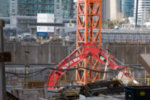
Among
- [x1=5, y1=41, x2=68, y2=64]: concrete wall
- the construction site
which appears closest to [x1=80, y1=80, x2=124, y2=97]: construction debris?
the construction site

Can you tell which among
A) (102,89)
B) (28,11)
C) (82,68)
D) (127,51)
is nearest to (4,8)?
(28,11)

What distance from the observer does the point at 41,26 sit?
51156 millimetres

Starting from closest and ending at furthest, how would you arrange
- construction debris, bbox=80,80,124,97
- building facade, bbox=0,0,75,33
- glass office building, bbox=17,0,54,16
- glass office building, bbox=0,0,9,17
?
construction debris, bbox=80,80,124,97 < glass office building, bbox=17,0,54,16 < building facade, bbox=0,0,75,33 < glass office building, bbox=0,0,9,17

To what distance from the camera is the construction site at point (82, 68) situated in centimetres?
1288

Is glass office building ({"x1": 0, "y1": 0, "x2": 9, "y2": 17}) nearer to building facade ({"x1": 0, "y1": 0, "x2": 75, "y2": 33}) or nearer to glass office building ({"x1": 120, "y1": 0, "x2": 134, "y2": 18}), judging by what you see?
building facade ({"x1": 0, "y1": 0, "x2": 75, "y2": 33})

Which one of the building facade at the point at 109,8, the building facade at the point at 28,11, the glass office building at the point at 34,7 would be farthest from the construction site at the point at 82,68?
the building facade at the point at 109,8

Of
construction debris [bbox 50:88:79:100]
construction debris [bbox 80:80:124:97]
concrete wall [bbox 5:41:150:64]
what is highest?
construction debris [bbox 50:88:79:100]

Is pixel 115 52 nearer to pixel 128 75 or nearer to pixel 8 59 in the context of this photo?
pixel 128 75

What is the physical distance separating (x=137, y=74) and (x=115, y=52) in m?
6.42

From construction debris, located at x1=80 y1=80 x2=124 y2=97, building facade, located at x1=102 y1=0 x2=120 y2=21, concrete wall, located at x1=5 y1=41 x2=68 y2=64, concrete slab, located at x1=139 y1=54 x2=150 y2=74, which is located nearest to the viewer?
concrete slab, located at x1=139 y1=54 x2=150 y2=74

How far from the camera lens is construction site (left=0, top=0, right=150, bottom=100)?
12.9 meters

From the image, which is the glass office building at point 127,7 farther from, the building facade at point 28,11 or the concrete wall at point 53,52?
the concrete wall at point 53,52

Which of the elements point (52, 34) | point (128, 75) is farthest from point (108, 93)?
point (52, 34)

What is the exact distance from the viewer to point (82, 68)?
22.7 metres
